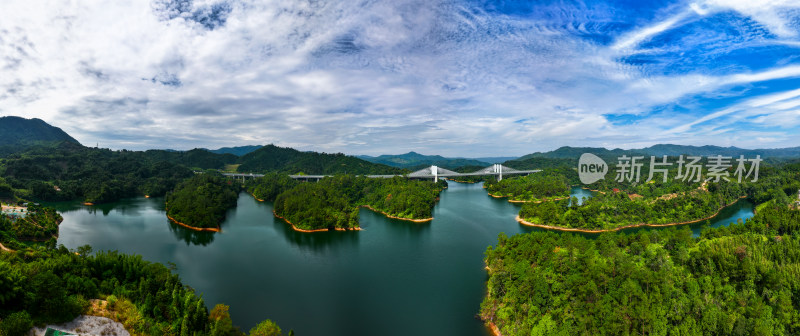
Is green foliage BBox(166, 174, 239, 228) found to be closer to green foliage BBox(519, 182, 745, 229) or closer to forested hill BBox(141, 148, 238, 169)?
green foliage BBox(519, 182, 745, 229)

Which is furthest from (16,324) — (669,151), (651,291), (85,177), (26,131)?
(669,151)

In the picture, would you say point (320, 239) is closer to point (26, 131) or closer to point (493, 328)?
point (493, 328)

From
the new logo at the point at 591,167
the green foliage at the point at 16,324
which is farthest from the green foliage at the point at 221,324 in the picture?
the new logo at the point at 591,167

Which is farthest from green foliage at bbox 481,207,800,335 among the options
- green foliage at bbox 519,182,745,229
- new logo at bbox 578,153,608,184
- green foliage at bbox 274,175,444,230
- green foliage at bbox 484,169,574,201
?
new logo at bbox 578,153,608,184

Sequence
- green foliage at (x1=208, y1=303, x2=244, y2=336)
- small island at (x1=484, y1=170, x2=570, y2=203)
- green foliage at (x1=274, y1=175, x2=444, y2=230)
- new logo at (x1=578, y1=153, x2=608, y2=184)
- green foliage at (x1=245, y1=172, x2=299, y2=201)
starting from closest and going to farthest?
green foliage at (x1=208, y1=303, x2=244, y2=336), green foliage at (x1=274, y1=175, x2=444, y2=230), small island at (x1=484, y1=170, x2=570, y2=203), new logo at (x1=578, y1=153, x2=608, y2=184), green foliage at (x1=245, y1=172, x2=299, y2=201)

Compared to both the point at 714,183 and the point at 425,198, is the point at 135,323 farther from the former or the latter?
the point at 714,183
